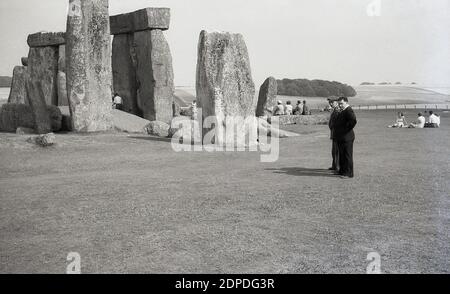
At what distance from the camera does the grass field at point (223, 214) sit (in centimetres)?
477

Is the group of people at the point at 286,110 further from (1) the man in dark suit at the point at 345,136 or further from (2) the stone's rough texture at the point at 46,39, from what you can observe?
(1) the man in dark suit at the point at 345,136

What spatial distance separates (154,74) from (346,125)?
1168cm

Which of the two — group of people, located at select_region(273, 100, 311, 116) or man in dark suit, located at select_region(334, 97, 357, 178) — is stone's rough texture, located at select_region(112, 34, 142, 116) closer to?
group of people, located at select_region(273, 100, 311, 116)

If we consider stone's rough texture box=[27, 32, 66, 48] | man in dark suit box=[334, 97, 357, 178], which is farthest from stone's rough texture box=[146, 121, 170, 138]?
man in dark suit box=[334, 97, 357, 178]

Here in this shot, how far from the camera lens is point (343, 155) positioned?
883 cm

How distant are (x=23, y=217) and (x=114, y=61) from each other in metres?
15.5

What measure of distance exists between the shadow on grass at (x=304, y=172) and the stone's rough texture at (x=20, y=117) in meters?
8.45

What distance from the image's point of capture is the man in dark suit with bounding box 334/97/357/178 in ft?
28.8

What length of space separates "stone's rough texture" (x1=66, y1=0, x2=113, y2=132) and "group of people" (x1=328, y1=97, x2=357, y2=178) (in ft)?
26.6

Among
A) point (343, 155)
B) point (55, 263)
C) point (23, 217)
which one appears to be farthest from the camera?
point (343, 155)

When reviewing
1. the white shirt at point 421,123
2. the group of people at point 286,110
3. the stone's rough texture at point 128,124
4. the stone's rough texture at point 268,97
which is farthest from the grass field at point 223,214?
the group of people at point 286,110

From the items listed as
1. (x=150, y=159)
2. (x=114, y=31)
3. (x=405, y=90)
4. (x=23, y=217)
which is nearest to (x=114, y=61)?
(x=114, y=31)

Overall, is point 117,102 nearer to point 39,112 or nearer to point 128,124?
point 128,124
